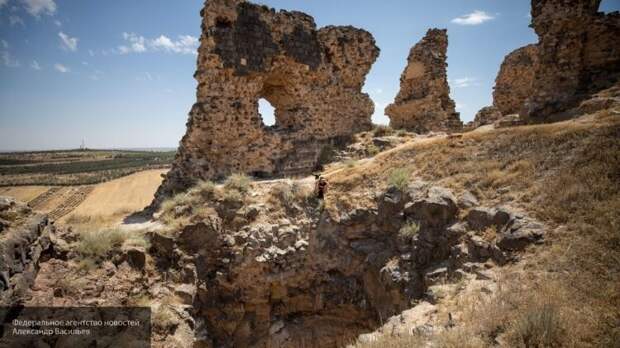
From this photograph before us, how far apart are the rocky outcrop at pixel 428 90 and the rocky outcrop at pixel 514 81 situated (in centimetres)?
272

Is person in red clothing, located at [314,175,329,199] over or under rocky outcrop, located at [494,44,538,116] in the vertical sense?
under

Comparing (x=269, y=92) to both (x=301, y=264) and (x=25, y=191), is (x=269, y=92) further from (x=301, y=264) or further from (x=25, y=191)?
(x=25, y=191)

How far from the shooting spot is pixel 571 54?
1044 centimetres

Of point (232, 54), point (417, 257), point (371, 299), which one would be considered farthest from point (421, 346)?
point (232, 54)

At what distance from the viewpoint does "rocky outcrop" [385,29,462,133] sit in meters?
15.3

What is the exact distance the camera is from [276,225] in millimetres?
9109

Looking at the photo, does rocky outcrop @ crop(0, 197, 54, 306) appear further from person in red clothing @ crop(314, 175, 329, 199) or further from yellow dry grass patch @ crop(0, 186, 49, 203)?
yellow dry grass patch @ crop(0, 186, 49, 203)

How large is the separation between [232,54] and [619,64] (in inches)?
482

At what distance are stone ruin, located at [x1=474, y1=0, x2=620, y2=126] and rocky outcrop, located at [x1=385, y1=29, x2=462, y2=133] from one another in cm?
Result: 462

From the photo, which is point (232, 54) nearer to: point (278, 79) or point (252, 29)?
point (252, 29)

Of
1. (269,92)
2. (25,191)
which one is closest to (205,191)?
(269,92)

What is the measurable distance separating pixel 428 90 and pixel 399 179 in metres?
8.29

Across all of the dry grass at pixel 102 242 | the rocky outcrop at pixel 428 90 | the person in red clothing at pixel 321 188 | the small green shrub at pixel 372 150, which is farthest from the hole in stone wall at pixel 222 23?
the rocky outcrop at pixel 428 90

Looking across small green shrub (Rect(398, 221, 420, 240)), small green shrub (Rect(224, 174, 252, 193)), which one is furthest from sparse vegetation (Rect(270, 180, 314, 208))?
small green shrub (Rect(398, 221, 420, 240))
